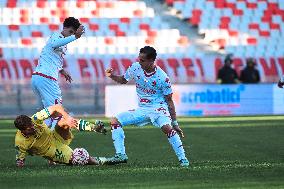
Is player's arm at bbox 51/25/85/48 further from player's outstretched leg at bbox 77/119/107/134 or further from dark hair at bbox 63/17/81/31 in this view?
player's outstretched leg at bbox 77/119/107/134

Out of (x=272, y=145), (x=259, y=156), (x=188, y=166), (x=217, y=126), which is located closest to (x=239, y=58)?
(x=217, y=126)

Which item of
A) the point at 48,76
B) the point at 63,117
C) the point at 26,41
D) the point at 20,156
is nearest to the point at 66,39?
the point at 48,76

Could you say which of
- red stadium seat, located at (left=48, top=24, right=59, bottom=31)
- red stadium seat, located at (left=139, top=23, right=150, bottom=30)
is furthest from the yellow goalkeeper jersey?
red stadium seat, located at (left=139, top=23, right=150, bottom=30)

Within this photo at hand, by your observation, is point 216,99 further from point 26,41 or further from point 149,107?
point 149,107

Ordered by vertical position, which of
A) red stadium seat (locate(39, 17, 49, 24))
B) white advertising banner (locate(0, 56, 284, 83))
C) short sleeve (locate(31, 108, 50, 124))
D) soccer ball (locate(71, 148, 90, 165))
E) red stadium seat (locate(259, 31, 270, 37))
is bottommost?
white advertising banner (locate(0, 56, 284, 83))

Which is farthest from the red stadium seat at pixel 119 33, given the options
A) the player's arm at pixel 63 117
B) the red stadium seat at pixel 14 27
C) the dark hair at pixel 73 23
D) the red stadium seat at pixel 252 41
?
the player's arm at pixel 63 117

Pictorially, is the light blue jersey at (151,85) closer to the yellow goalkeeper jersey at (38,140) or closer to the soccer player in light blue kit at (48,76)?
the yellow goalkeeper jersey at (38,140)

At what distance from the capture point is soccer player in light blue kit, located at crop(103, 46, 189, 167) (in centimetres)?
1355

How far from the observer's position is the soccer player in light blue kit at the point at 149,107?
13.5 m

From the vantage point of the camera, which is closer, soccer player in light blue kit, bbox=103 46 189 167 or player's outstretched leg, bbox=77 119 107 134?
player's outstretched leg, bbox=77 119 107 134

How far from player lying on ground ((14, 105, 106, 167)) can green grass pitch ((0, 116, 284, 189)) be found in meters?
0.21

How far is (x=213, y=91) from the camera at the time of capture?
104 feet

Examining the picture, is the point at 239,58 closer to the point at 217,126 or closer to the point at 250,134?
the point at 217,126

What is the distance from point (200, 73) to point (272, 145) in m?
17.6
